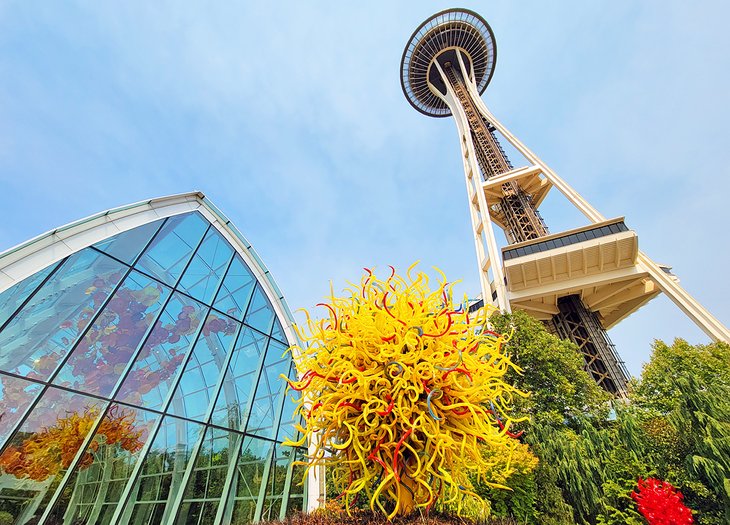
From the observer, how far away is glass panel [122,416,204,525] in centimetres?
614

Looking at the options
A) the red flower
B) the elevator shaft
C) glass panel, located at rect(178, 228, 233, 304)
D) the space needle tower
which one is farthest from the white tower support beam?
glass panel, located at rect(178, 228, 233, 304)

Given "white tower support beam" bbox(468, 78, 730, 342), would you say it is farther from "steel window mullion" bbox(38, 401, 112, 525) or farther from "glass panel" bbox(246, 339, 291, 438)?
"steel window mullion" bbox(38, 401, 112, 525)

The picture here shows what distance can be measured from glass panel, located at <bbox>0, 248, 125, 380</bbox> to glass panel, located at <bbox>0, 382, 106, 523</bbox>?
615 millimetres

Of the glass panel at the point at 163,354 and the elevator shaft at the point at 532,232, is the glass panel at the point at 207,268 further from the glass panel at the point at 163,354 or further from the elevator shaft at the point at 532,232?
the elevator shaft at the point at 532,232

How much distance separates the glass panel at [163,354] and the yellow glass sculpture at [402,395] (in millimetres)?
4565

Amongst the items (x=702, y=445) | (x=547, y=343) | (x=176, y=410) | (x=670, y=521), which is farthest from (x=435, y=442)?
(x=547, y=343)

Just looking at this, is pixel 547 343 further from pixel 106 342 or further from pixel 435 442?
pixel 106 342

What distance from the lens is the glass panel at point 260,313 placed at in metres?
10.2

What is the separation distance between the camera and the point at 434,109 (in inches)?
2023

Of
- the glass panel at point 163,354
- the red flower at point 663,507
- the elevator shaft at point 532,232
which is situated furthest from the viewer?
the elevator shaft at point 532,232

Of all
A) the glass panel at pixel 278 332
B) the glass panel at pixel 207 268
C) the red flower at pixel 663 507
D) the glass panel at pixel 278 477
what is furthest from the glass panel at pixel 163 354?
the red flower at pixel 663 507

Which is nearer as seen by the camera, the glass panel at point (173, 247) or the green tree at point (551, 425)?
the glass panel at point (173, 247)

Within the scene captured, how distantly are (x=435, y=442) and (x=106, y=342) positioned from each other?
21.7 feet

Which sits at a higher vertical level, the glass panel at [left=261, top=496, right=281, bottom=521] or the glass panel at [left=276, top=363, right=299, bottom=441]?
the glass panel at [left=276, top=363, right=299, bottom=441]
